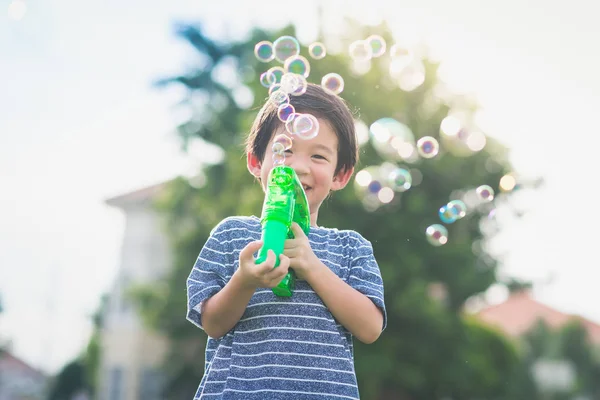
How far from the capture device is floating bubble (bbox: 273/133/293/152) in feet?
6.62

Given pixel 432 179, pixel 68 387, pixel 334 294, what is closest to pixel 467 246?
pixel 432 179

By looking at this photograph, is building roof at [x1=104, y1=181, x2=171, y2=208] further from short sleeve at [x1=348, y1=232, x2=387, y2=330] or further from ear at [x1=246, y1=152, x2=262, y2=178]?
short sleeve at [x1=348, y1=232, x2=387, y2=330]

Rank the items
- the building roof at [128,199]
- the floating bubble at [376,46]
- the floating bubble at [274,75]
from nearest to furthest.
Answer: the floating bubble at [274,75]
the floating bubble at [376,46]
the building roof at [128,199]

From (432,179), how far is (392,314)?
3.07 metres

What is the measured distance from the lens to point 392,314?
12.5 metres

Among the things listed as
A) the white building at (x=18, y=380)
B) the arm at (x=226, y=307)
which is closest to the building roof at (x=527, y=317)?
the white building at (x=18, y=380)

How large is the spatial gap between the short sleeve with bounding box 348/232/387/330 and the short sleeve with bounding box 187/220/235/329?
38 cm

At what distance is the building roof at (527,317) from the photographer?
35.9 metres

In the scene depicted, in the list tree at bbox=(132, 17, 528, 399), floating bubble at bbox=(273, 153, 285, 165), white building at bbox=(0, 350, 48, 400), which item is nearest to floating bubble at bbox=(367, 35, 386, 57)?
floating bubble at bbox=(273, 153, 285, 165)

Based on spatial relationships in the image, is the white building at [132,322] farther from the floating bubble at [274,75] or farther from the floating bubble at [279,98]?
the floating bubble at [279,98]

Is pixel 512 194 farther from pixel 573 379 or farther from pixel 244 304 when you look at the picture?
pixel 573 379

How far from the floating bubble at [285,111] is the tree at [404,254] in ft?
29.1

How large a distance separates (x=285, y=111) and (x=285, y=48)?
151cm

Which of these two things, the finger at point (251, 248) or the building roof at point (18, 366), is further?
the building roof at point (18, 366)
